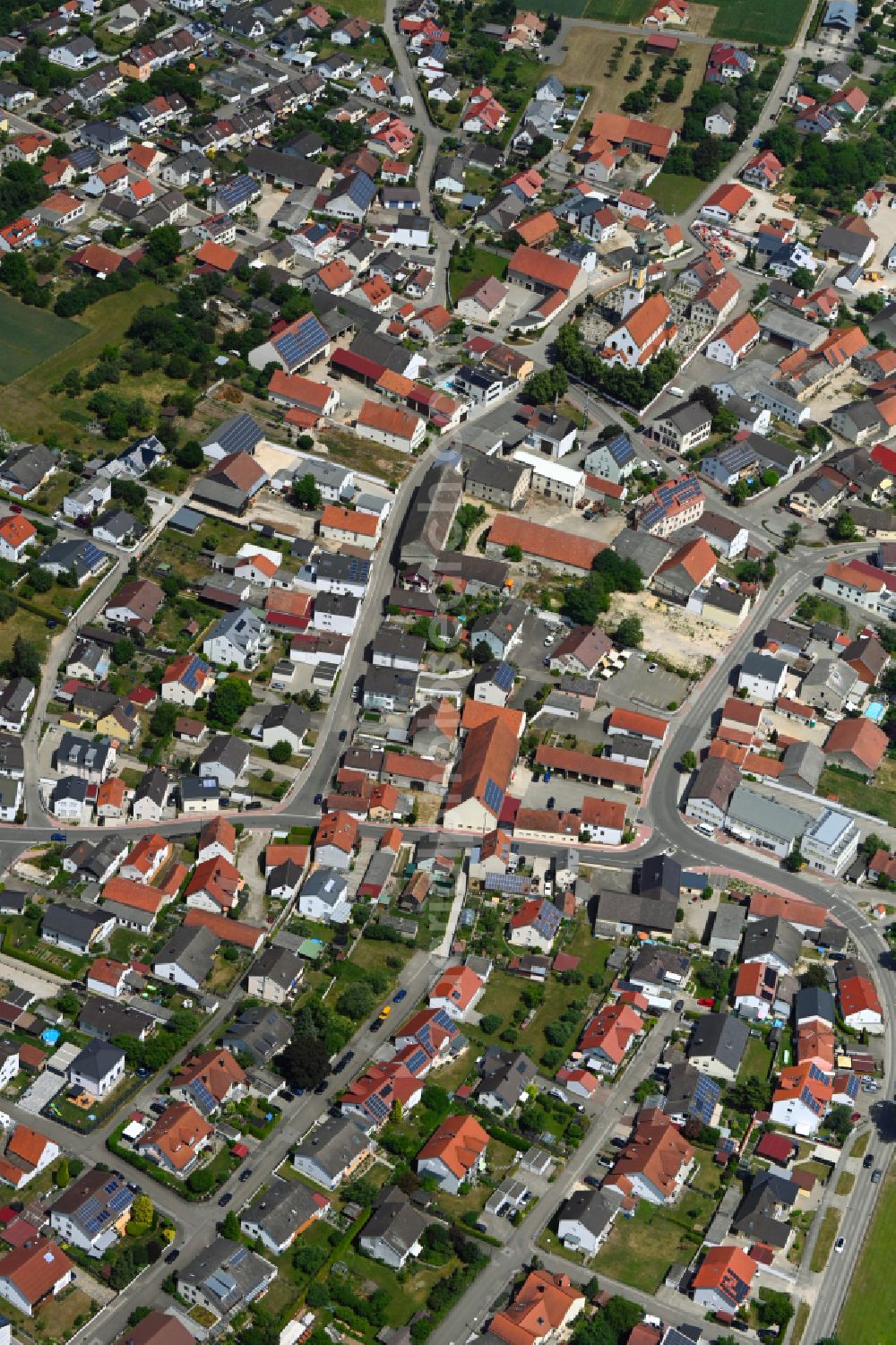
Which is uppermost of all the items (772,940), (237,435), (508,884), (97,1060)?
(772,940)

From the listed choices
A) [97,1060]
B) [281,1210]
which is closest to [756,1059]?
[281,1210]

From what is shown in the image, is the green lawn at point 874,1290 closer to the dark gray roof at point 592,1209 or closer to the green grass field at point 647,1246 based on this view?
the green grass field at point 647,1246

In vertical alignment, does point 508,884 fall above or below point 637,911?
below

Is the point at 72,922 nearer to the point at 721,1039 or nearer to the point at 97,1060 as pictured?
the point at 97,1060

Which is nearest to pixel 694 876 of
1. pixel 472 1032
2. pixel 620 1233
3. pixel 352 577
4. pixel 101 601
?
pixel 472 1032

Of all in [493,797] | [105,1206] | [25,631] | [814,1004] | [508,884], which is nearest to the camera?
[105,1206]
